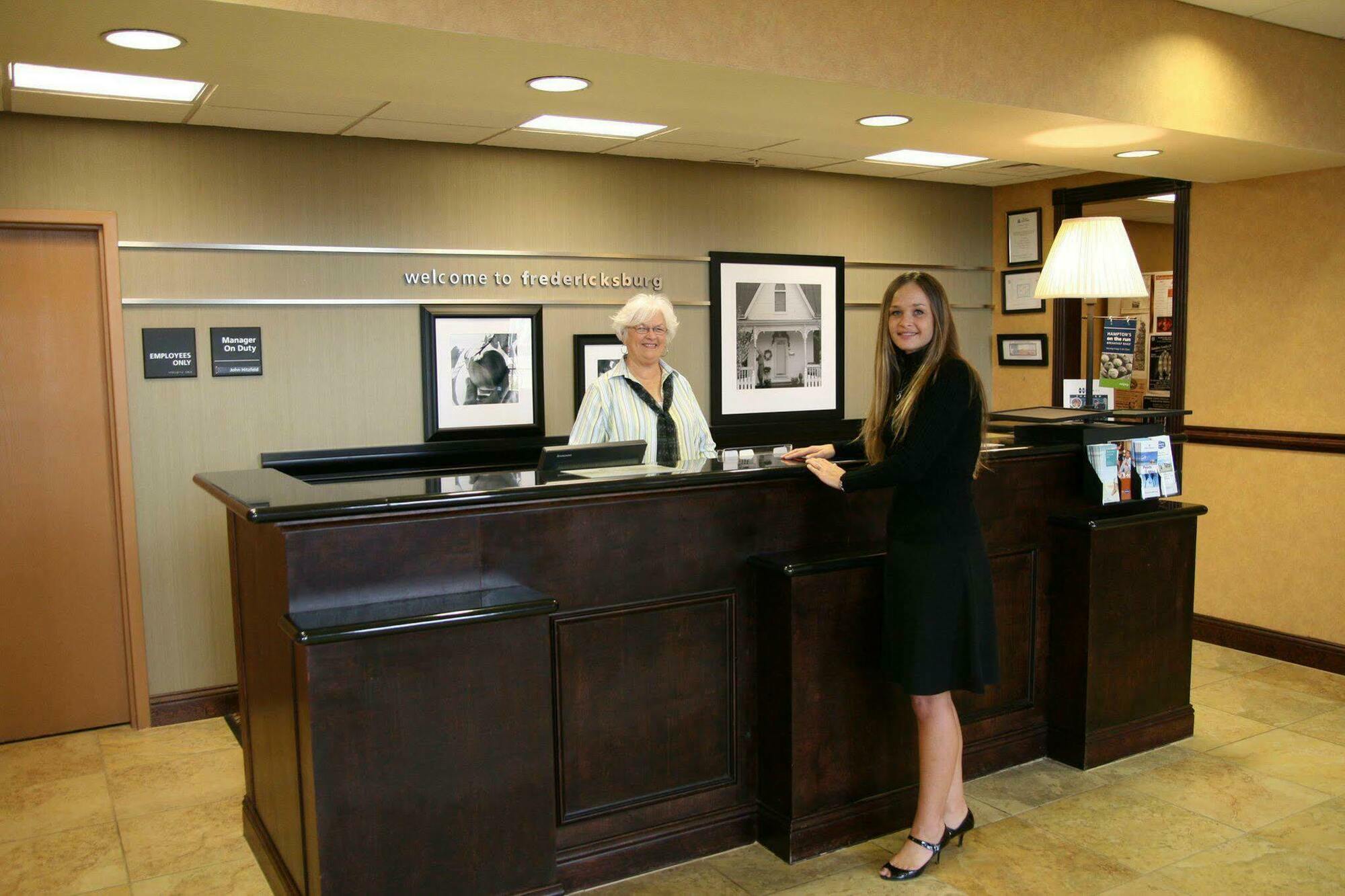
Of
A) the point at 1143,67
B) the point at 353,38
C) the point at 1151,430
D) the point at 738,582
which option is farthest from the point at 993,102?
the point at 353,38

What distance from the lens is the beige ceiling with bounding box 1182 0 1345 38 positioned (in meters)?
4.33

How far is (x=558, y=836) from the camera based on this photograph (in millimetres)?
3059

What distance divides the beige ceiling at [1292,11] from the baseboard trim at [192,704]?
5.11 m

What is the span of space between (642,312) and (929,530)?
1.45 metres

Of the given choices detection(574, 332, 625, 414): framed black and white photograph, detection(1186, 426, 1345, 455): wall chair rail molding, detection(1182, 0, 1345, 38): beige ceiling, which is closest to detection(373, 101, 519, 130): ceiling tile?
detection(574, 332, 625, 414): framed black and white photograph

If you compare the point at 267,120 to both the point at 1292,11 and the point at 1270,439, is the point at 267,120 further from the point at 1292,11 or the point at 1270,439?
the point at 1270,439

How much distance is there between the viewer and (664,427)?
409 cm

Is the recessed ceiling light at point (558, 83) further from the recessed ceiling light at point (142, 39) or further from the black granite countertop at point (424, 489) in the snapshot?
the black granite countertop at point (424, 489)

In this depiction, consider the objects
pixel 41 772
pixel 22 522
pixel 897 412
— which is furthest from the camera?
pixel 22 522

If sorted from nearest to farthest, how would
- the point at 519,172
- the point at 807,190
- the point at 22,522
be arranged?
the point at 22,522, the point at 519,172, the point at 807,190

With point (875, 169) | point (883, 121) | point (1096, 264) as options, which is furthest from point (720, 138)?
point (1096, 264)

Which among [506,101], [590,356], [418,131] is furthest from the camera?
[590,356]

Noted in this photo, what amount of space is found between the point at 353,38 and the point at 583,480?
1.36 metres

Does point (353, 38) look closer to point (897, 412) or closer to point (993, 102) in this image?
point (897, 412)
